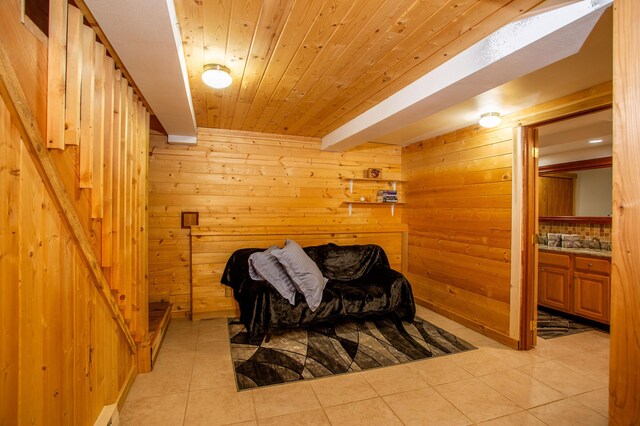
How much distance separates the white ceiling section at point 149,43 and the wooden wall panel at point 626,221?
65.5 inches

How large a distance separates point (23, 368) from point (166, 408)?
116 centimetres

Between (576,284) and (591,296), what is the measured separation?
0.60 ft

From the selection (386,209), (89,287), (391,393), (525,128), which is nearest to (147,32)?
(89,287)

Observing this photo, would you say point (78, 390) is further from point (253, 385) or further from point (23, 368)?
point (253, 385)

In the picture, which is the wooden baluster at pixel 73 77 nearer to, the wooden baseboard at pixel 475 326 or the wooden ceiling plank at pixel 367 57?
the wooden ceiling plank at pixel 367 57

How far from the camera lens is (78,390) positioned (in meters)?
1.49

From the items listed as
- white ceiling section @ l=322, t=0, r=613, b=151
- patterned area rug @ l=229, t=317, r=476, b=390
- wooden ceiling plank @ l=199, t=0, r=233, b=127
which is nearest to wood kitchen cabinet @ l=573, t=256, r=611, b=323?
patterned area rug @ l=229, t=317, r=476, b=390

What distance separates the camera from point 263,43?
186 cm

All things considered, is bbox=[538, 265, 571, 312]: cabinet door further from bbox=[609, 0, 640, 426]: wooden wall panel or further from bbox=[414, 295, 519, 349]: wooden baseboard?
bbox=[609, 0, 640, 426]: wooden wall panel

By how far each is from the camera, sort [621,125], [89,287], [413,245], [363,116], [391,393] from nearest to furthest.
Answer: [621,125] → [89,287] → [391,393] → [363,116] → [413,245]

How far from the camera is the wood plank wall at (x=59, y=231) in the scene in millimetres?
1036

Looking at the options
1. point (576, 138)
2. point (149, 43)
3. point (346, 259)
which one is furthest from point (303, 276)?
point (576, 138)

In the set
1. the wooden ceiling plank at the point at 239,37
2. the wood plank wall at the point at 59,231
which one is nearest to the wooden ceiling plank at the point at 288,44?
the wooden ceiling plank at the point at 239,37

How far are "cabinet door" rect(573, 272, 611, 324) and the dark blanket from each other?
6.33ft
